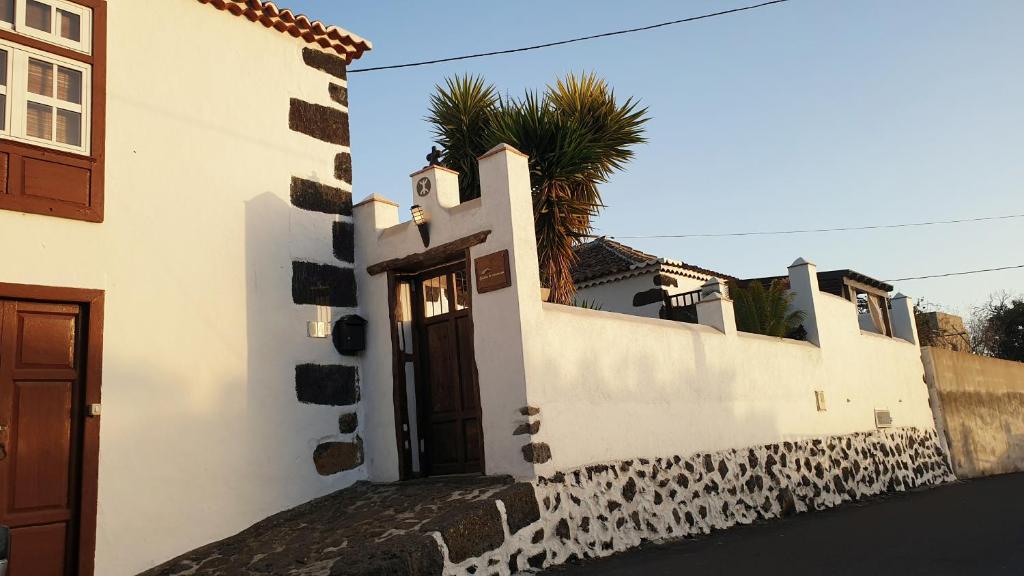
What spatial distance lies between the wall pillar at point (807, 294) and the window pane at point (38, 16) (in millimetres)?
10303

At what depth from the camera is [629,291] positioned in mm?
16906

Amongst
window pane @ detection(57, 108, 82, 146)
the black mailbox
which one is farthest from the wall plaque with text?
window pane @ detection(57, 108, 82, 146)

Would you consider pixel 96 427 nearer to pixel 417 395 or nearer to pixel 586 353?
pixel 417 395

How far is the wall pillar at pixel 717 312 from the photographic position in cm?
1047

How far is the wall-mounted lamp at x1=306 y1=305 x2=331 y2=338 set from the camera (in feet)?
26.9

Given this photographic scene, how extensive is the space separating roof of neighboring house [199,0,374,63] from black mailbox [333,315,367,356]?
301cm

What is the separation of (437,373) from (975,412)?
40.9 ft

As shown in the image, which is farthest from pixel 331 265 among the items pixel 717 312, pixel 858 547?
pixel 858 547

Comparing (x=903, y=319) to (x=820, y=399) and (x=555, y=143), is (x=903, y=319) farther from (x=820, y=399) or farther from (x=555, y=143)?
(x=555, y=143)

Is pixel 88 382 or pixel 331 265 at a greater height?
pixel 331 265

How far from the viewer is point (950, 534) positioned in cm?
805

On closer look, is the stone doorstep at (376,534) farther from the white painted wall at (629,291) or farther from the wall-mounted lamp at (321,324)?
the white painted wall at (629,291)

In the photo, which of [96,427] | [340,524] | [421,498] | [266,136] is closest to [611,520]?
[421,498]

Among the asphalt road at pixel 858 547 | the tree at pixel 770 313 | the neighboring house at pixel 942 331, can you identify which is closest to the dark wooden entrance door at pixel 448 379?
the asphalt road at pixel 858 547
